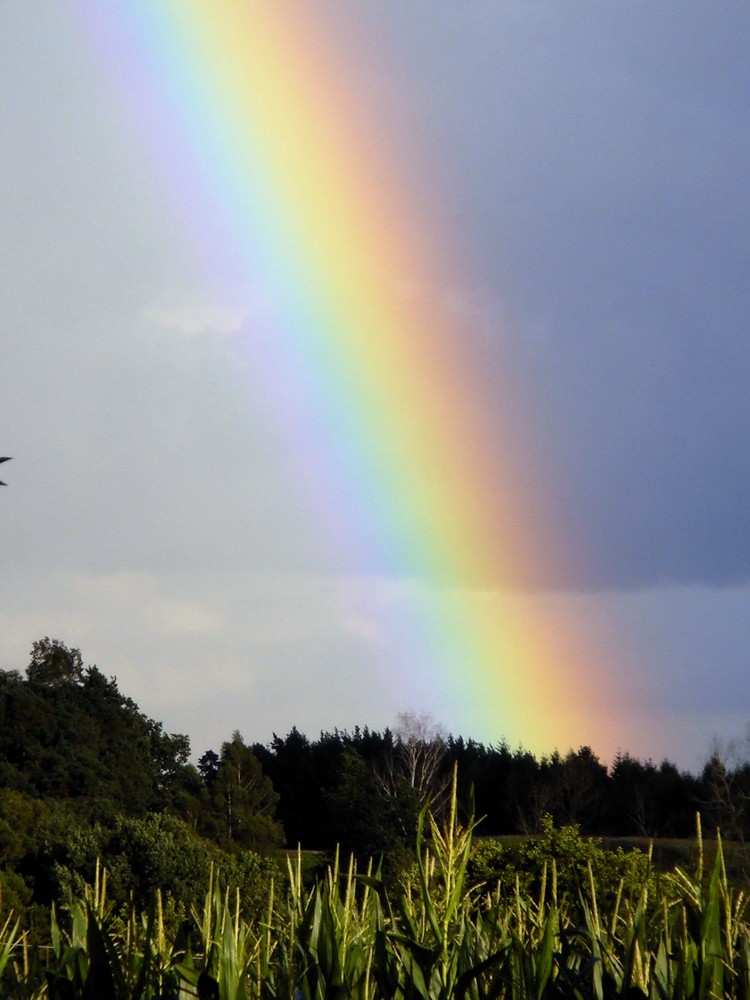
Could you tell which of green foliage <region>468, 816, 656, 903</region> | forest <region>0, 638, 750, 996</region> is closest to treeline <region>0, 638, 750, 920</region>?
forest <region>0, 638, 750, 996</region>

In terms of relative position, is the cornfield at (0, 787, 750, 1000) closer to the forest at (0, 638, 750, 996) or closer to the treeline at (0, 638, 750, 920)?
the forest at (0, 638, 750, 996)

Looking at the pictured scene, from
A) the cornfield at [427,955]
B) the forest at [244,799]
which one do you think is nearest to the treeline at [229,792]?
the forest at [244,799]

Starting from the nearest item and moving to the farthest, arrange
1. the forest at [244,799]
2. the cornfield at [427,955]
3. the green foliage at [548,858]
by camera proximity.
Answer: the cornfield at [427,955] → the green foliage at [548,858] → the forest at [244,799]

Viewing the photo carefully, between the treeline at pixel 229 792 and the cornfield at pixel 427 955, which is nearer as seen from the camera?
the cornfield at pixel 427 955

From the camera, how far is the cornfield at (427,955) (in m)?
3.76

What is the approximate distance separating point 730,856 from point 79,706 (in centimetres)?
3251

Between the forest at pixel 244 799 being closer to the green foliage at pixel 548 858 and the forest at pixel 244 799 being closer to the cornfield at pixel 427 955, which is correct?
the green foliage at pixel 548 858

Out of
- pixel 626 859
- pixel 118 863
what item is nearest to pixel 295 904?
pixel 626 859

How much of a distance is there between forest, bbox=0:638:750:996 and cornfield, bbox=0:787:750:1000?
1720 centimetres

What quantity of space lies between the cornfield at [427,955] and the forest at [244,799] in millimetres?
17196

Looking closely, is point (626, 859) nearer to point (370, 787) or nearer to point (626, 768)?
point (370, 787)

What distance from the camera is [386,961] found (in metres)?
4.22

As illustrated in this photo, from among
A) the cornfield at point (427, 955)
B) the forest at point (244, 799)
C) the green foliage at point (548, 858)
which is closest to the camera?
the cornfield at point (427, 955)

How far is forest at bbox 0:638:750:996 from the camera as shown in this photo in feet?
106
